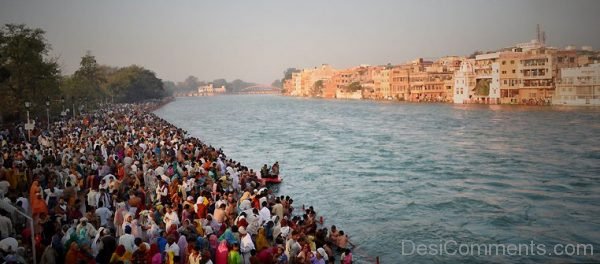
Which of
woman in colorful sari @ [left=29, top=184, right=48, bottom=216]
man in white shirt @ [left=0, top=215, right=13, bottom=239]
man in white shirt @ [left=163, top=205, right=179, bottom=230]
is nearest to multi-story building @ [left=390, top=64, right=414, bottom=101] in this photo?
man in white shirt @ [left=163, top=205, right=179, bottom=230]

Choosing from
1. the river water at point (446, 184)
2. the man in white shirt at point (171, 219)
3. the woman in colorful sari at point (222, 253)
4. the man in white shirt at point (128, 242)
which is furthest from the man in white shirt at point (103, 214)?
the river water at point (446, 184)

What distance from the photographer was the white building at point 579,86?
58.8m

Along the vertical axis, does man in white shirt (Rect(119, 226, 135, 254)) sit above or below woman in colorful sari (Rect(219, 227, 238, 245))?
above

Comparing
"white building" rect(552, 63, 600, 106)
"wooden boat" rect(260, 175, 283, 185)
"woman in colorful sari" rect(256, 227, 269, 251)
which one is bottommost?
"wooden boat" rect(260, 175, 283, 185)

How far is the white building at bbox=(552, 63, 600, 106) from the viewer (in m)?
58.8

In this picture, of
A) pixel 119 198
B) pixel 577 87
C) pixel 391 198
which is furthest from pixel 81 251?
pixel 577 87

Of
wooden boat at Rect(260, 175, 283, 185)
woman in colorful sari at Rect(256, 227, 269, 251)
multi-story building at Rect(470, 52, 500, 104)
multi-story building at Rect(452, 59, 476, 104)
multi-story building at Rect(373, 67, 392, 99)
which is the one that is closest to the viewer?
woman in colorful sari at Rect(256, 227, 269, 251)

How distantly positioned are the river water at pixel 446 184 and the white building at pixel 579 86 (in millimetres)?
17536

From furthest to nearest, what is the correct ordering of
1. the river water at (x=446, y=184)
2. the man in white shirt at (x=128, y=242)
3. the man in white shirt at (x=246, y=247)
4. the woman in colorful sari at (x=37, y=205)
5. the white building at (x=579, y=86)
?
the white building at (x=579, y=86), the river water at (x=446, y=184), the woman in colorful sari at (x=37, y=205), the man in white shirt at (x=246, y=247), the man in white shirt at (x=128, y=242)

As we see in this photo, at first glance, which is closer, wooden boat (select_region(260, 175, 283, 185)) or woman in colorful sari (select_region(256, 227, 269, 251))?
woman in colorful sari (select_region(256, 227, 269, 251))

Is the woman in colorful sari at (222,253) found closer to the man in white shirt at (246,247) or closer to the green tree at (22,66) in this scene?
the man in white shirt at (246,247)

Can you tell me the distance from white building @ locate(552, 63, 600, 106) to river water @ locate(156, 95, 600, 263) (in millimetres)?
17536

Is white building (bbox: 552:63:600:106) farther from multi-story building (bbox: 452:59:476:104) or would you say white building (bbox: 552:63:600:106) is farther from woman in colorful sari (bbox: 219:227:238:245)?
woman in colorful sari (bbox: 219:227:238:245)

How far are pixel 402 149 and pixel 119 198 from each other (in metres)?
25.6
